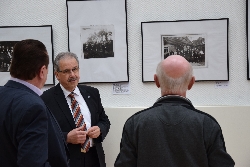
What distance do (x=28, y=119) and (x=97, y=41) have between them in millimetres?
1736

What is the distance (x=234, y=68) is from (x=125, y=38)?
3.48 ft

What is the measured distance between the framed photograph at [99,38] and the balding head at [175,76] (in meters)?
1.52

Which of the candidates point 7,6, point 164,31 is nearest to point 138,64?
point 164,31

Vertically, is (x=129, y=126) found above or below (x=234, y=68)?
below

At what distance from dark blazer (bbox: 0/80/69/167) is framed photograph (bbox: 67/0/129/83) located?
4.99 feet

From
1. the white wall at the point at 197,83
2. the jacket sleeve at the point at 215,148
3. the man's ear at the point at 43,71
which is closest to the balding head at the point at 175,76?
the jacket sleeve at the point at 215,148

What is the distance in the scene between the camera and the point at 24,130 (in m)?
1.44

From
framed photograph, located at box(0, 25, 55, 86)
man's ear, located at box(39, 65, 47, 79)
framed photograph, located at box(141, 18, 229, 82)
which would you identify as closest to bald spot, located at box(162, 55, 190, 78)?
man's ear, located at box(39, 65, 47, 79)

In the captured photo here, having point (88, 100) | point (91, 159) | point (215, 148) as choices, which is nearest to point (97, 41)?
point (88, 100)

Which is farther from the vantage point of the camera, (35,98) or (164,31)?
(164,31)

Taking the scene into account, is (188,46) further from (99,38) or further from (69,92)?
(69,92)

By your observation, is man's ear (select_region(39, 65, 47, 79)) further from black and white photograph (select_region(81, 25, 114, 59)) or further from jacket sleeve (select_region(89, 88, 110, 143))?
black and white photograph (select_region(81, 25, 114, 59))

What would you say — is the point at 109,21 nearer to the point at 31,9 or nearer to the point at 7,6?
the point at 31,9

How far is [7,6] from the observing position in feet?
10.5
